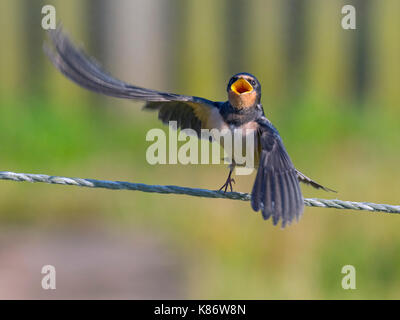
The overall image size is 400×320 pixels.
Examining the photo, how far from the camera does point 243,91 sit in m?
3.84

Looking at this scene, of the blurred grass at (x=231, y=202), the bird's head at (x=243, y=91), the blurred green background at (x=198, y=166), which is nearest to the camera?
the bird's head at (x=243, y=91)

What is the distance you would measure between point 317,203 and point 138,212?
2473 mm

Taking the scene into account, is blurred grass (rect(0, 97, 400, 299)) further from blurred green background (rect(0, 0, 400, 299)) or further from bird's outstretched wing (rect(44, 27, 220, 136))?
bird's outstretched wing (rect(44, 27, 220, 136))

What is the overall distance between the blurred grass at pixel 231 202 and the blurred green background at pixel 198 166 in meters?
0.01

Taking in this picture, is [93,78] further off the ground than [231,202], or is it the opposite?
[93,78]

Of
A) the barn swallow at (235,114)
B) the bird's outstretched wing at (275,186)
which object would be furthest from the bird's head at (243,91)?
the bird's outstretched wing at (275,186)

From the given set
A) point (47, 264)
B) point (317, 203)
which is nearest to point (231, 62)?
point (47, 264)

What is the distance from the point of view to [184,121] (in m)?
4.04

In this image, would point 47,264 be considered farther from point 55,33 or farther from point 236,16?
point 236,16

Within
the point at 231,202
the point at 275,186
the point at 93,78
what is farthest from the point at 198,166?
the point at 275,186

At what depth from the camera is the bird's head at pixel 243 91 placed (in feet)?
12.3

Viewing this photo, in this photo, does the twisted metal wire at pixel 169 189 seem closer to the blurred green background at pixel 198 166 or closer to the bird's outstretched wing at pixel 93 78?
the bird's outstretched wing at pixel 93 78

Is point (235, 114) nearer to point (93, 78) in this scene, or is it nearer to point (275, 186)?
point (275, 186)

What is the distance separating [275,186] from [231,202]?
1.78 metres
